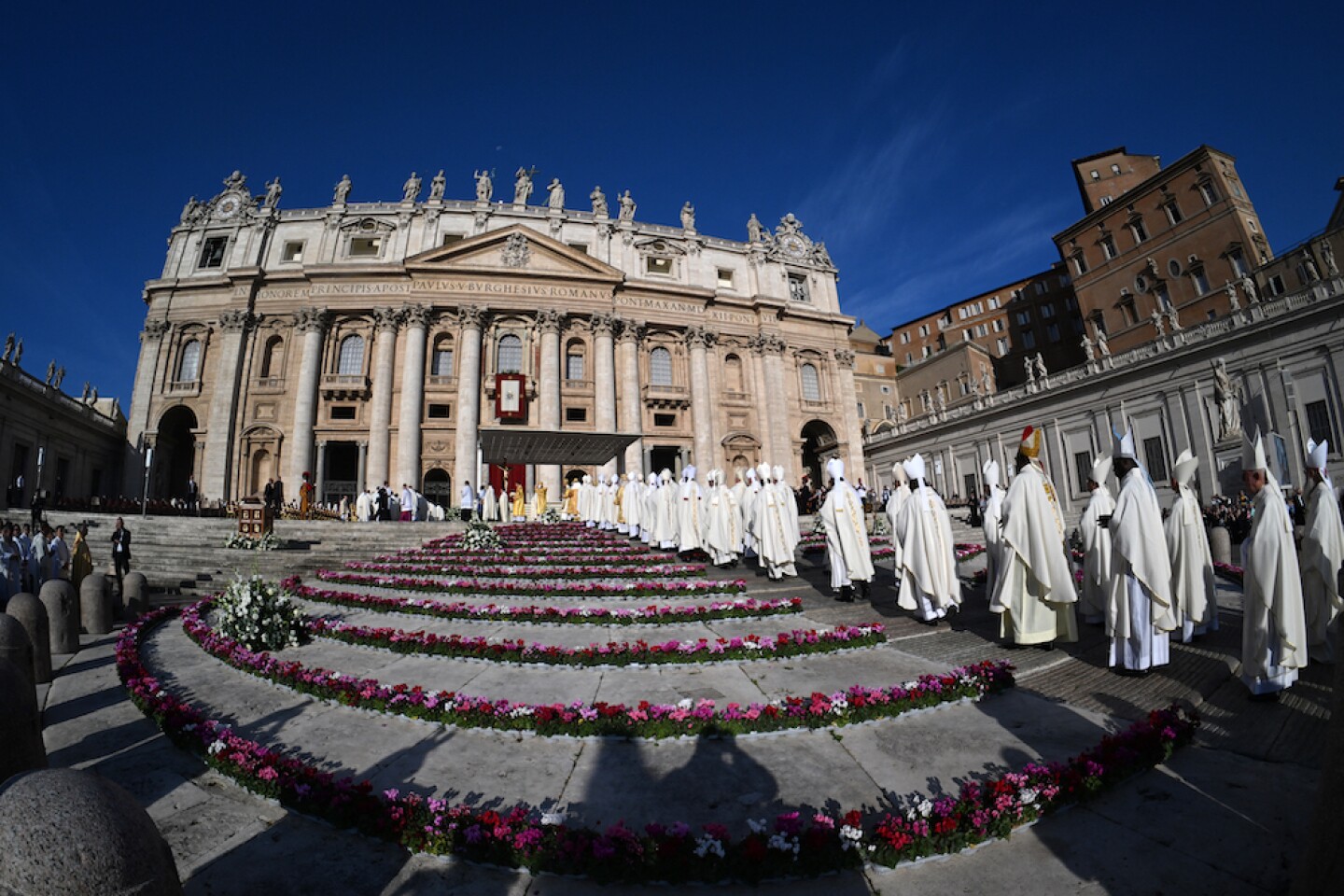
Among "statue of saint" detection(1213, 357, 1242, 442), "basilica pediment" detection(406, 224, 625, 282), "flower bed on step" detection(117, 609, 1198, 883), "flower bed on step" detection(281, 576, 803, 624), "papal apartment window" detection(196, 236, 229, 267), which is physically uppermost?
"papal apartment window" detection(196, 236, 229, 267)

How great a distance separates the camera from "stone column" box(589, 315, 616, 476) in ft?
122

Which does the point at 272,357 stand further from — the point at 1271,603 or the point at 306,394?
the point at 1271,603

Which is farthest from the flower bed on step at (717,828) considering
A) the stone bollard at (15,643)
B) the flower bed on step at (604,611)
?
the flower bed on step at (604,611)

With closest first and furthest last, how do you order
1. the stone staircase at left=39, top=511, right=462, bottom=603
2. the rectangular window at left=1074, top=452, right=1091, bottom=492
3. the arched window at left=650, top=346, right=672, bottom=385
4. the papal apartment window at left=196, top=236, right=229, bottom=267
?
the stone staircase at left=39, top=511, right=462, bottom=603
the rectangular window at left=1074, top=452, right=1091, bottom=492
the papal apartment window at left=196, top=236, right=229, bottom=267
the arched window at left=650, top=346, right=672, bottom=385

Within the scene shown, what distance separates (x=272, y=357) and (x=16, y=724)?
41.6 metres

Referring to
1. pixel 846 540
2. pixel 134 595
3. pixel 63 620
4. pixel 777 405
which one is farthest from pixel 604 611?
pixel 777 405

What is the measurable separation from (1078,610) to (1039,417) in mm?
27824

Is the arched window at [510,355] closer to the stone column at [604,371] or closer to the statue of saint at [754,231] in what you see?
the stone column at [604,371]

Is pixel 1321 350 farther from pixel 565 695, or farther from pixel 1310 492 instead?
pixel 565 695

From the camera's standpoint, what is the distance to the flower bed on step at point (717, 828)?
2.86 m

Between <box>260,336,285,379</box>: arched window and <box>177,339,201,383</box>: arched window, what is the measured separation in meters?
3.96

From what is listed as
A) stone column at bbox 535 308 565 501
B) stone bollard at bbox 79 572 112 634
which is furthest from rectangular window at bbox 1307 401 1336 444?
stone bollard at bbox 79 572 112 634

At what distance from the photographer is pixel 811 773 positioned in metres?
3.92

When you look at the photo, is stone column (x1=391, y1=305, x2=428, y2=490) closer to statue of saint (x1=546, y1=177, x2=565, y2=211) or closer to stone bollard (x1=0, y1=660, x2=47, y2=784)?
statue of saint (x1=546, y1=177, x2=565, y2=211)
